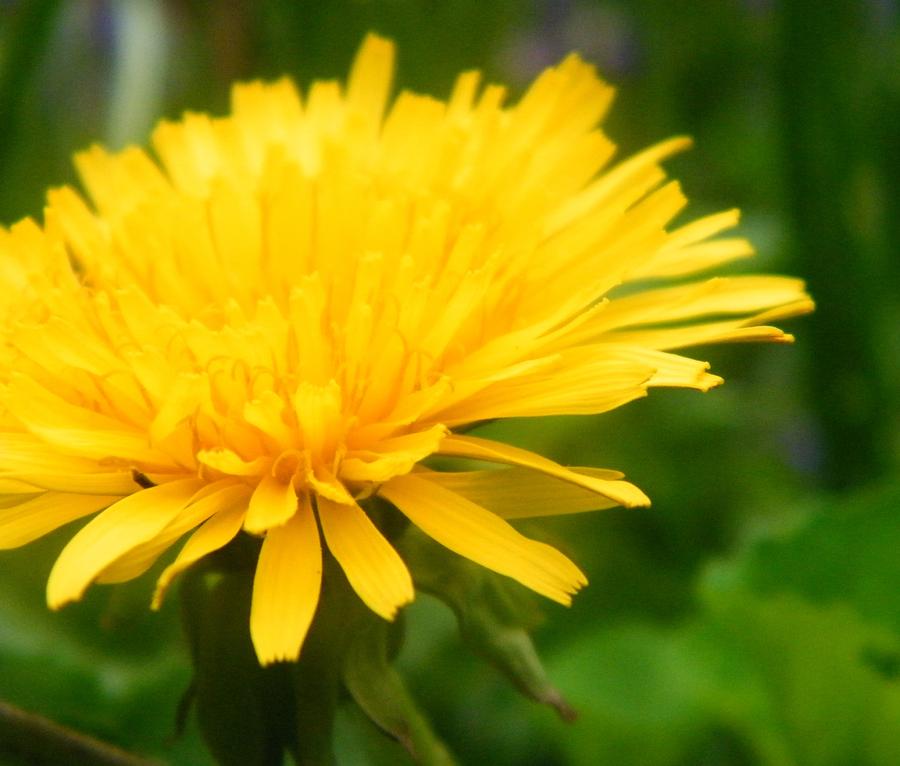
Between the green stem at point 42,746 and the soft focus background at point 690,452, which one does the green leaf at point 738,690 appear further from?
the green stem at point 42,746

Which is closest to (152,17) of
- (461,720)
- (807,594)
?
(461,720)

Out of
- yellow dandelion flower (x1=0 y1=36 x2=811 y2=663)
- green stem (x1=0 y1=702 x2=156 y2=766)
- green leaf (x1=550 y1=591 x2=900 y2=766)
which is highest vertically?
yellow dandelion flower (x1=0 y1=36 x2=811 y2=663)

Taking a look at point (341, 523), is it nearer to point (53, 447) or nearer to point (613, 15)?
point (53, 447)

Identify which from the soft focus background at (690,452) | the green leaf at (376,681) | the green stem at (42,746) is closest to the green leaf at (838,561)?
the soft focus background at (690,452)

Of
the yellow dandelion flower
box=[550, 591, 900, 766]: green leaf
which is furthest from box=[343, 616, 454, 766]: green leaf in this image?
box=[550, 591, 900, 766]: green leaf

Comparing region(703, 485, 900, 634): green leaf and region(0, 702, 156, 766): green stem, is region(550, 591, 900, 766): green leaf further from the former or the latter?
region(0, 702, 156, 766): green stem
